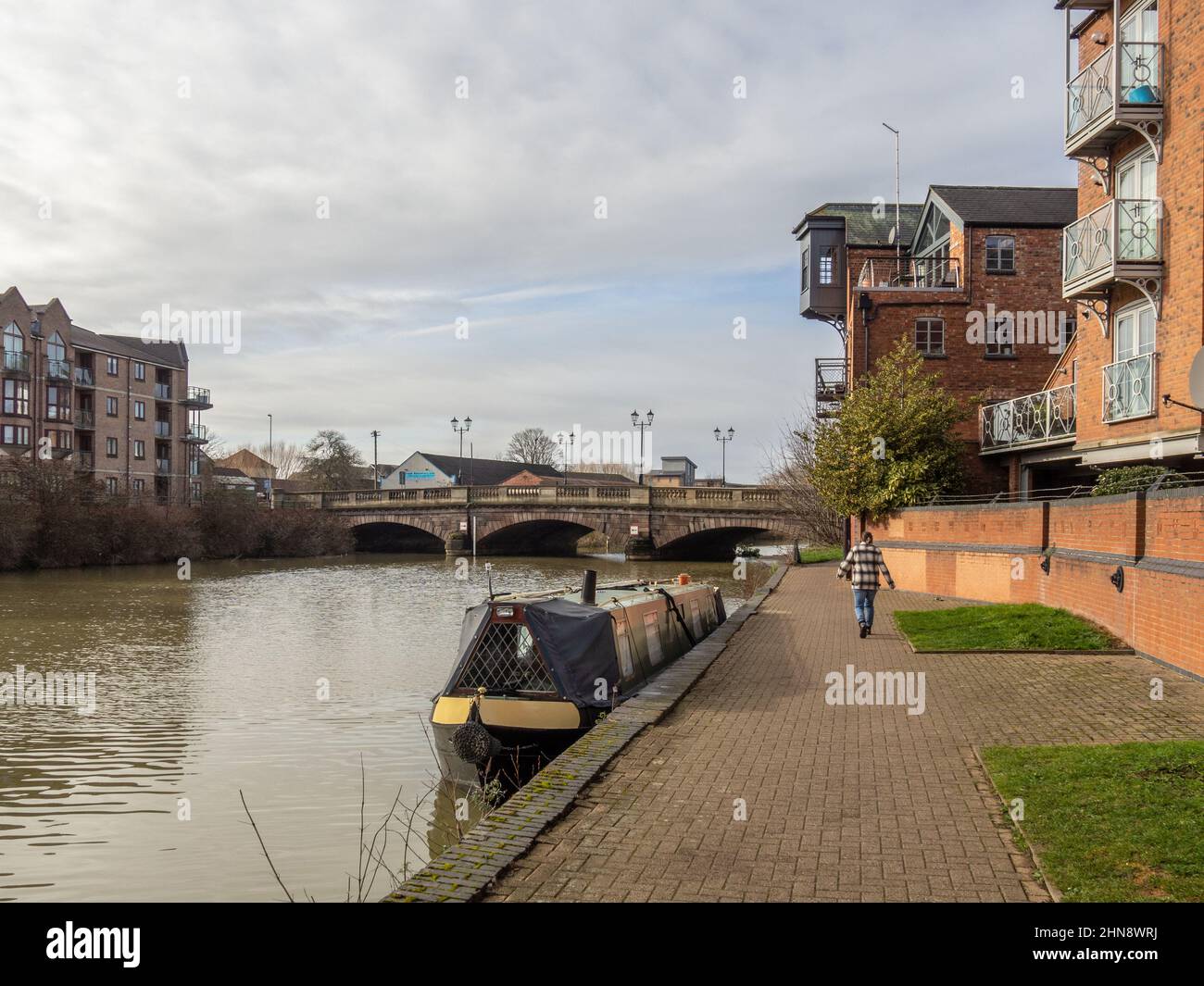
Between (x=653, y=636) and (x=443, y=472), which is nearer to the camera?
(x=653, y=636)

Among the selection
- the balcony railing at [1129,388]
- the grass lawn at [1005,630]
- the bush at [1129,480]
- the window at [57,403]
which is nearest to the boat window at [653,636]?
the grass lawn at [1005,630]

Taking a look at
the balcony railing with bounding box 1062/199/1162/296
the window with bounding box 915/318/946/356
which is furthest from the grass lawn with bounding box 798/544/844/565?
the balcony railing with bounding box 1062/199/1162/296

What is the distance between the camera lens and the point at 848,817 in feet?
21.2

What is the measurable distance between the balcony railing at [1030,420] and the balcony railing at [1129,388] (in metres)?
4.47

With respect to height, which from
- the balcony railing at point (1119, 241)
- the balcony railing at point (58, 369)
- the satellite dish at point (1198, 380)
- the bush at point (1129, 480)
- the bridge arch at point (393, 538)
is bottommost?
the bridge arch at point (393, 538)

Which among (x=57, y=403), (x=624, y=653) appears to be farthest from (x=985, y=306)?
(x=57, y=403)

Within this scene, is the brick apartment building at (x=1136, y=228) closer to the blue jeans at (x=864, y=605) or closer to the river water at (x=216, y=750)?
the blue jeans at (x=864, y=605)

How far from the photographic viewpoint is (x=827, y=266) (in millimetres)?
37812

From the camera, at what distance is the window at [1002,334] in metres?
31.0

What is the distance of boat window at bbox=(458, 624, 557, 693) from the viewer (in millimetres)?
10852

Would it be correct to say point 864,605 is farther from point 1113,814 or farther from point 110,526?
point 110,526

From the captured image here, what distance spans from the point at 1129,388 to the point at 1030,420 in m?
8.04
